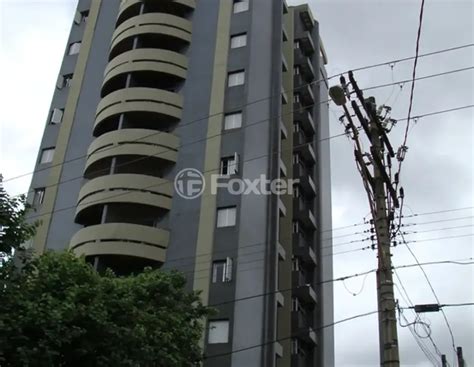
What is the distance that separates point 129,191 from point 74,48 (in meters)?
13.6

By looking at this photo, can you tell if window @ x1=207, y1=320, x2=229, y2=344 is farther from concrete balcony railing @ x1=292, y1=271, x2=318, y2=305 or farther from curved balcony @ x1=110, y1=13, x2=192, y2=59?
curved balcony @ x1=110, y1=13, x2=192, y2=59

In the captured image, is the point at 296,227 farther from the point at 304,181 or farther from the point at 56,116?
the point at 56,116

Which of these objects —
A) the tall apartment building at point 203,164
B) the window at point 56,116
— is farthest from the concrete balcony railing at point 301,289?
the window at point 56,116

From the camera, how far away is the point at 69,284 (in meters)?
14.1

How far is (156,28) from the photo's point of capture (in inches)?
1264

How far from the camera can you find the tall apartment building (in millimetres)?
25500

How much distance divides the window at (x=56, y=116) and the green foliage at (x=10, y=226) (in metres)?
22.3

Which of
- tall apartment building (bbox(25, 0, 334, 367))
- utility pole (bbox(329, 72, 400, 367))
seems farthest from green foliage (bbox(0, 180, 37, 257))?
tall apartment building (bbox(25, 0, 334, 367))

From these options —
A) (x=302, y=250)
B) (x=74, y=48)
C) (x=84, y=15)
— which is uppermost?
(x=84, y=15)

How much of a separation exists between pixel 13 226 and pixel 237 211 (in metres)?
15.0

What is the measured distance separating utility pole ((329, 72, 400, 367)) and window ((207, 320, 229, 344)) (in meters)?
12.5

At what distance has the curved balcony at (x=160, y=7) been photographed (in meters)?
33.8

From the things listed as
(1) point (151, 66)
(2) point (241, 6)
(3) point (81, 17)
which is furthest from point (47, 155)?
(2) point (241, 6)

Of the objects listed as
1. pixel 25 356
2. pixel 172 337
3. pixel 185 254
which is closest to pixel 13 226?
pixel 25 356
